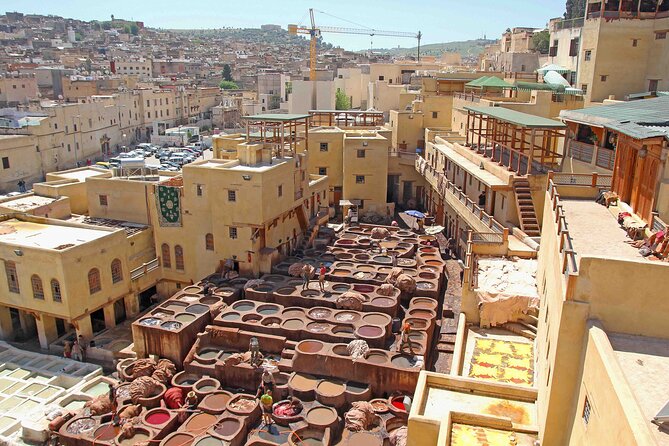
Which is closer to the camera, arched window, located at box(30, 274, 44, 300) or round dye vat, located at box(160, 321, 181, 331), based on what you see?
round dye vat, located at box(160, 321, 181, 331)

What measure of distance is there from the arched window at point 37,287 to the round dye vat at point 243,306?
9.19 meters

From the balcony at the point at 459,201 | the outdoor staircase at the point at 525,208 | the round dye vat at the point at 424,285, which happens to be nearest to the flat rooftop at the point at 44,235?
the round dye vat at the point at 424,285

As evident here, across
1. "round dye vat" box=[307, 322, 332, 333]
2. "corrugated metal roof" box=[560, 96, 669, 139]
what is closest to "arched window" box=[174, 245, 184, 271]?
"round dye vat" box=[307, 322, 332, 333]

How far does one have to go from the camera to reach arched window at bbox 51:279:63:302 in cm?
2466

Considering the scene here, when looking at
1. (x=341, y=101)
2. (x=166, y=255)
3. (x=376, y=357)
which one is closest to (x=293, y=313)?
(x=376, y=357)

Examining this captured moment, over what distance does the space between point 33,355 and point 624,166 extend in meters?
26.0

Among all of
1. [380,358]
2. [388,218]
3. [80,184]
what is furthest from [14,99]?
[380,358]

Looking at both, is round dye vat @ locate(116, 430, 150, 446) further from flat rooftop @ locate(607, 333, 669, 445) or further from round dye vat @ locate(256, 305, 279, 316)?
flat rooftop @ locate(607, 333, 669, 445)

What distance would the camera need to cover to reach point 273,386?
65.5 ft

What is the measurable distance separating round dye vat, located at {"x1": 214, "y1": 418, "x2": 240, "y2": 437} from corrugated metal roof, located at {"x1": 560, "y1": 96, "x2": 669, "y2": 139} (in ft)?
50.0

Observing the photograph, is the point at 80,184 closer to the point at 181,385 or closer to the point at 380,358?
the point at 181,385

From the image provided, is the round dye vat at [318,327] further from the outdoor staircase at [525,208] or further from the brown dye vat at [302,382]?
the outdoor staircase at [525,208]

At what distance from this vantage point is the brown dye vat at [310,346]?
20.9 meters

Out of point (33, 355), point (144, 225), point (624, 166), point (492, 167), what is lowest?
point (33, 355)
